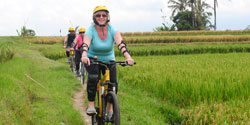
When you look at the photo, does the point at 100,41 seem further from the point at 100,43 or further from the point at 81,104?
the point at 81,104

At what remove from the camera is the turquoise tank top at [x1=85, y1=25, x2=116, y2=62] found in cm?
436

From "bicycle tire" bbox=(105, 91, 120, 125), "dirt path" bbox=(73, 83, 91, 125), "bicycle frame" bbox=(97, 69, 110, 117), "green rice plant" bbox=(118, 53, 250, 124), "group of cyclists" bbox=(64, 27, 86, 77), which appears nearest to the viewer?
"bicycle tire" bbox=(105, 91, 120, 125)

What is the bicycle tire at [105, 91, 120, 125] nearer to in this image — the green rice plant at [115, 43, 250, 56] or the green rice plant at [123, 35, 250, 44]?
the green rice plant at [115, 43, 250, 56]

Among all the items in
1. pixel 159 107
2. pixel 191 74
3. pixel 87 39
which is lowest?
pixel 159 107

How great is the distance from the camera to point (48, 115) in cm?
547

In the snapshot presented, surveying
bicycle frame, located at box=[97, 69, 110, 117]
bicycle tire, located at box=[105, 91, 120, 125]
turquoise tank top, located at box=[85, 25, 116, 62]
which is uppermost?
turquoise tank top, located at box=[85, 25, 116, 62]

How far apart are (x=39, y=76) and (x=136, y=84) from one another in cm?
417

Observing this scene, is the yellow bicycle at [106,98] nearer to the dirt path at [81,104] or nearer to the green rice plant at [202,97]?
the dirt path at [81,104]

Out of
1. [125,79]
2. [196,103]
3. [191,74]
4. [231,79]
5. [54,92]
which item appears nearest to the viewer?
[196,103]

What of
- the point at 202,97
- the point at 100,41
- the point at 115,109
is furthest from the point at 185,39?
the point at 115,109

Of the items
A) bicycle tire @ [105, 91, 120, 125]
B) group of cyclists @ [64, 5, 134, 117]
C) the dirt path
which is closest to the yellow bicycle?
bicycle tire @ [105, 91, 120, 125]

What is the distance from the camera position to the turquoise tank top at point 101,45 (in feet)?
14.3

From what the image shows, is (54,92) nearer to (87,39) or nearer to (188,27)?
(87,39)

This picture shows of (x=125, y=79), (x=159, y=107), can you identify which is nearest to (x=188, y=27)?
(x=125, y=79)
